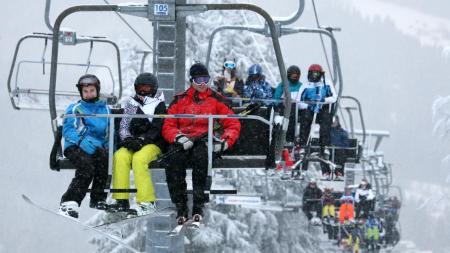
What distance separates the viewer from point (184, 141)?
33.9ft

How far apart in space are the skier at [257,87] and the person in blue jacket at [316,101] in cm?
49

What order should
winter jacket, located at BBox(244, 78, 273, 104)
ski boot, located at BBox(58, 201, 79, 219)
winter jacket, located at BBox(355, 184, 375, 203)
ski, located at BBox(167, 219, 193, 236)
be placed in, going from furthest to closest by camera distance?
1. winter jacket, located at BBox(355, 184, 375, 203)
2. winter jacket, located at BBox(244, 78, 273, 104)
3. ski boot, located at BBox(58, 201, 79, 219)
4. ski, located at BBox(167, 219, 193, 236)

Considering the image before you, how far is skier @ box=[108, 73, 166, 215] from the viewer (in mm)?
10258

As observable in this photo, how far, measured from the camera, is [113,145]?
33.9 ft

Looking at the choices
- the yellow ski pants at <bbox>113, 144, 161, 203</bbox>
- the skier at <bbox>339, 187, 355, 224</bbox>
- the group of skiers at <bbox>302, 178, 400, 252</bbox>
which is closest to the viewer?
the yellow ski pants at <bbox>113, 144, 161, 203</bbox>

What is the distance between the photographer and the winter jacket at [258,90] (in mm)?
15977

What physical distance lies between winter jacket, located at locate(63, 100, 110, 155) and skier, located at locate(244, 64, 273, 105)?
552 centimetres

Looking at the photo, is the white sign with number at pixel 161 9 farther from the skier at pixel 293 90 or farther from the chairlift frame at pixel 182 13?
the skier at pixel 293 90

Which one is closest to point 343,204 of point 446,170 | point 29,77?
point 446,170

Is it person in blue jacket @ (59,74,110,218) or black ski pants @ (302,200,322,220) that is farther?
black ski pants @ (302,200,322,220)

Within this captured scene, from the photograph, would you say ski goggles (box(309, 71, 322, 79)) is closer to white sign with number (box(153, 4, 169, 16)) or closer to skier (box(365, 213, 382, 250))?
white sign with number (box(153, 4, 169, 16))

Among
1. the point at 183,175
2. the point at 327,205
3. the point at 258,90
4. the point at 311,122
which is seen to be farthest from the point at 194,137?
the point at 327,205

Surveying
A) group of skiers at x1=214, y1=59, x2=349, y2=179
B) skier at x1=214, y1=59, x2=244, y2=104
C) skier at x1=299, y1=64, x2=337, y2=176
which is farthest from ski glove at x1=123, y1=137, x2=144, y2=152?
skier at x1=214, y1=59, x2=244, y2=104

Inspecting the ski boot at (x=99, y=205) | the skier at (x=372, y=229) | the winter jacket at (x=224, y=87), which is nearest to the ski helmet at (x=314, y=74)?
the winter jacket at (x=224, y=87)
